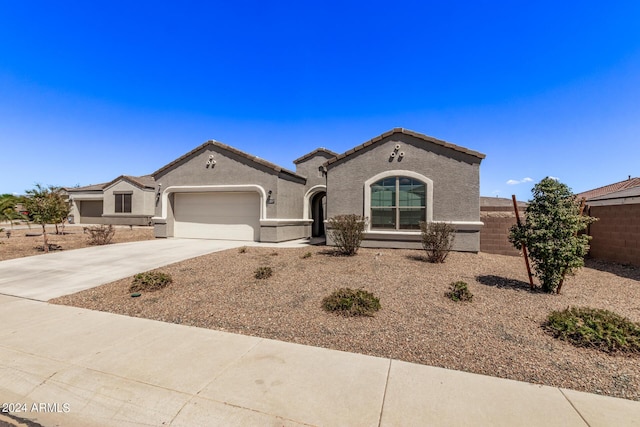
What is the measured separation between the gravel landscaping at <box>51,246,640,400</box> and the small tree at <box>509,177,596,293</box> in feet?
1.94

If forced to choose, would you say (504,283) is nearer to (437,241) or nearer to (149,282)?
(437,241)

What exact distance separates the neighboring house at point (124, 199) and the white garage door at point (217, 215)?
1097 cm

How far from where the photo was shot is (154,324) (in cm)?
482

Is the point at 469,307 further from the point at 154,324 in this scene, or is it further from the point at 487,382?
the point at 154,324

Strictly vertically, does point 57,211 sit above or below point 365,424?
above

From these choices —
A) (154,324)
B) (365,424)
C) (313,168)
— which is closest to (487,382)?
(365,424)

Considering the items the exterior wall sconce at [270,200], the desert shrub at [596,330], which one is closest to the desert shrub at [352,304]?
the desert shrub at [596,330]

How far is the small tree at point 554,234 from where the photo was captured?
6027 mm

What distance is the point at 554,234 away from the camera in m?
6.13

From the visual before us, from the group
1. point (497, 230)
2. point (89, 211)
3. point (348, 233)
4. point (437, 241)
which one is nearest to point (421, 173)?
point (437, 241)

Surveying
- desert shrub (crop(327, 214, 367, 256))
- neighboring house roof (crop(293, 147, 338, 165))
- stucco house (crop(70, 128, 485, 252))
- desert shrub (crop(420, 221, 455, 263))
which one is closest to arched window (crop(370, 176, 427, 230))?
stucco house (crop(70, 128, 485, 252))

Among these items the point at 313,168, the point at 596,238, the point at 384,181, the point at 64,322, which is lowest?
the point at 64,322

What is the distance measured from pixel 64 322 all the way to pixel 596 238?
54.5 ft

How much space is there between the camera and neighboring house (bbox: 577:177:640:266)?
938 centimetres
